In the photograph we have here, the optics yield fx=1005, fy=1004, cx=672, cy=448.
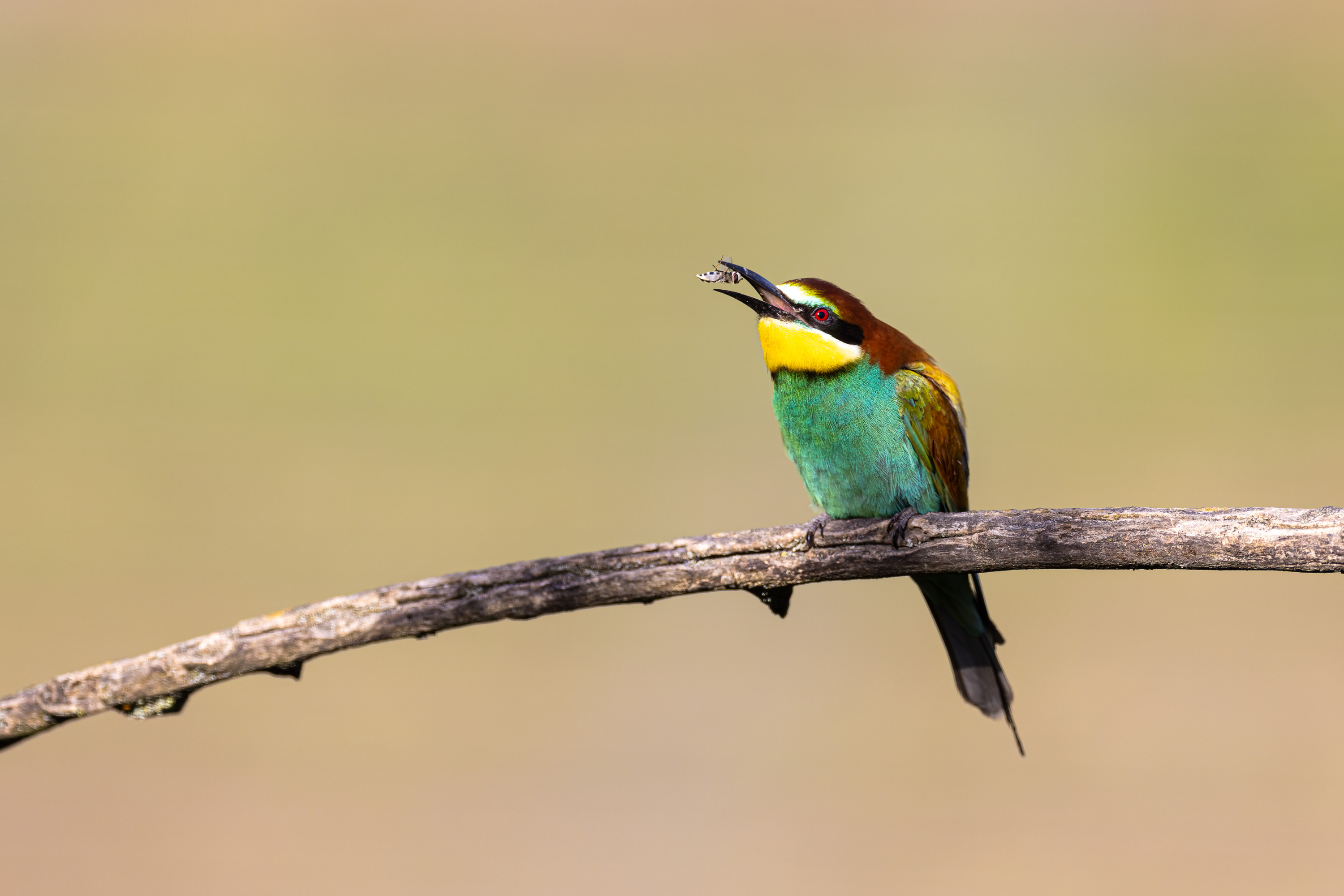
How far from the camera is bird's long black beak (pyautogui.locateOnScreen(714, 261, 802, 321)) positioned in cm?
165

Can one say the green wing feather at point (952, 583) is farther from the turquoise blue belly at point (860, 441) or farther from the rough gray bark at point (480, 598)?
the rough gray bark at point (480, 598)

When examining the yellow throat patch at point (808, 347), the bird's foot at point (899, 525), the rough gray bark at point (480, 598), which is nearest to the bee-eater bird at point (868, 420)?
the yellow throat patch at point (808, 347)

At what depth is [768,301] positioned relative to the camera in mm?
1674

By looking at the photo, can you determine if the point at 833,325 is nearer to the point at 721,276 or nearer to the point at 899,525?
the point at 721,276

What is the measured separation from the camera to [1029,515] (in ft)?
3.82

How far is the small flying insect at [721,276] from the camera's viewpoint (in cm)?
159

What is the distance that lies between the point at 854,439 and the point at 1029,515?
0.54m

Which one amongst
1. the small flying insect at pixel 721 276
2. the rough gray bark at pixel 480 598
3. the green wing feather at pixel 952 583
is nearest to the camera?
the rough gray bark at pixel 480 598

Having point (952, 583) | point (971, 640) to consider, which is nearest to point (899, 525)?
point (952, 583)

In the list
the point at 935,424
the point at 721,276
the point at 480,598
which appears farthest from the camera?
the point at 935,424

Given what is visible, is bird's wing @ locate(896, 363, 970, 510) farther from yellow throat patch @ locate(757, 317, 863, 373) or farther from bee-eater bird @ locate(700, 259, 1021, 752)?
yellow throat patch @ locate(757, 317, 863, 373)

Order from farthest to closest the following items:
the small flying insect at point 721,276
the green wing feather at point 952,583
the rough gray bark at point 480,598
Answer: the green wing feather at point 952,583 < the small flying insect at point 721,276 < the rough gray bark at point 480,598

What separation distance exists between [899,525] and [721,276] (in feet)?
1.70

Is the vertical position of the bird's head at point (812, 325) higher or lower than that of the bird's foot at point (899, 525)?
higher
